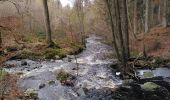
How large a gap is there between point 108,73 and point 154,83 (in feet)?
10.9

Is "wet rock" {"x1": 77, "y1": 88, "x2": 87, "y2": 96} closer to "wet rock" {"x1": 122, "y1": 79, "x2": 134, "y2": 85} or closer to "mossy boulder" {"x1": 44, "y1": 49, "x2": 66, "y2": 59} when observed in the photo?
"wet rock" {"x1": 122, "y1": 79, "x2": 134, "y2": 85}

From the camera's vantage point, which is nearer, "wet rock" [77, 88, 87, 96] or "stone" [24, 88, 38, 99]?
"stone" [24, 88, 38, 99]

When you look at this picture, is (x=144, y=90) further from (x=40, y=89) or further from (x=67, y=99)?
(x=40, y=89)

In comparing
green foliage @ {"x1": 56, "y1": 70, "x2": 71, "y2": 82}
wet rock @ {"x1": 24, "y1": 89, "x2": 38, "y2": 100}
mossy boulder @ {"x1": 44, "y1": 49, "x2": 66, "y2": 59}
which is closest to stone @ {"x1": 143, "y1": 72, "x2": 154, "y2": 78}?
green foliage @ {"x1": 56, "y1": 70, "x2": 71, "y2": 82}

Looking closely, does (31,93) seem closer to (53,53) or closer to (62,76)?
(62,76)

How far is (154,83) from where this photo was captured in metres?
15.5

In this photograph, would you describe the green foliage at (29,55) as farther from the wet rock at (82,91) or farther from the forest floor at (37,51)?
the wet rock at (82,91)

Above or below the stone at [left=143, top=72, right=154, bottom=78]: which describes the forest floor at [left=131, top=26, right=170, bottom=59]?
above

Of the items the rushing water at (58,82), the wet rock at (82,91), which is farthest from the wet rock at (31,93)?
the wet rock at (82,91)

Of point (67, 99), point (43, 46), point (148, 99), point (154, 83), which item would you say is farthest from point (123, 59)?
point (43, 46)

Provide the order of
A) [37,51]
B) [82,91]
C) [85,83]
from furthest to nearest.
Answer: [37,51]
[85,83]
[82,91]

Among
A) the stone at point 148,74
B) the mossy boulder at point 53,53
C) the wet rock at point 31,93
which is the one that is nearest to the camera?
the wet rock at point 31,93

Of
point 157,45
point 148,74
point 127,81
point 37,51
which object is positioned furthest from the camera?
point 157,45

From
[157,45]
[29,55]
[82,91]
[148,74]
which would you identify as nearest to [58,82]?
[82,91]
